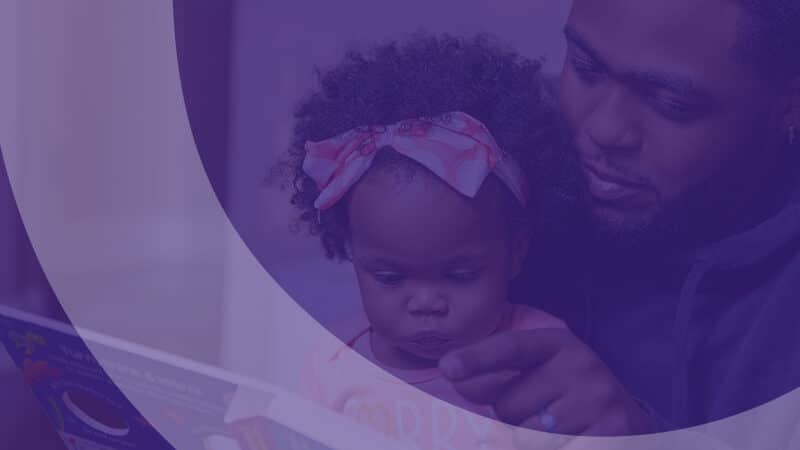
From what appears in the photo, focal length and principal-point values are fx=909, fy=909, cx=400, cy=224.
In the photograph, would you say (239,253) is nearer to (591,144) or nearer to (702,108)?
(591,144)

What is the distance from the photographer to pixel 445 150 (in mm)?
1063

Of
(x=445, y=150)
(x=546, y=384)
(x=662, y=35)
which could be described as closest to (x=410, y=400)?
(x=546, y=384)

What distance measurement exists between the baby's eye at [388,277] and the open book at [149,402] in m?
0.17

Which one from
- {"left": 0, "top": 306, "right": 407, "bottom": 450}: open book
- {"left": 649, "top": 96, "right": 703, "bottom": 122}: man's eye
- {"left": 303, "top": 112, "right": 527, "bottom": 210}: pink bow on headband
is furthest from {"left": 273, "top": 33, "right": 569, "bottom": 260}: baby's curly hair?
{"left": 0, "top": 306, "right": 407, "bottom": 450}: open book

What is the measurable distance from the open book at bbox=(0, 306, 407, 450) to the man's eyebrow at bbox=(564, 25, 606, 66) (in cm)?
52

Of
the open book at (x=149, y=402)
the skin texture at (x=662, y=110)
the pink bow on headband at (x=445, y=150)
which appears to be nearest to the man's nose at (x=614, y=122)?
the skin texture at (x=662, y=110)

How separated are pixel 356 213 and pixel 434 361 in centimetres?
21

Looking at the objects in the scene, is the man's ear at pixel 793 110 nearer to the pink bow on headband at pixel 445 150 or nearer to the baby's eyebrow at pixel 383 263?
the pink bow on headband at pixel 445 150

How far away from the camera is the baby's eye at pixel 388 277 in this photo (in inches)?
43.7

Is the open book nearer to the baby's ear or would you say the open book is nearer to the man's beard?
the baby's ear

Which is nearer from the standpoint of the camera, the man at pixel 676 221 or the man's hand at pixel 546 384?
the man at pixel 676 221

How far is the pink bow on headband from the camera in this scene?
105 cm

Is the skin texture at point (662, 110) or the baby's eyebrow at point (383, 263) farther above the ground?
the skin texture at point (662, 110)

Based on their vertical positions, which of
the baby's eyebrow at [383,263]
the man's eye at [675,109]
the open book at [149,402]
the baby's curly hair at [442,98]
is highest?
the man's eye at [675,109]
